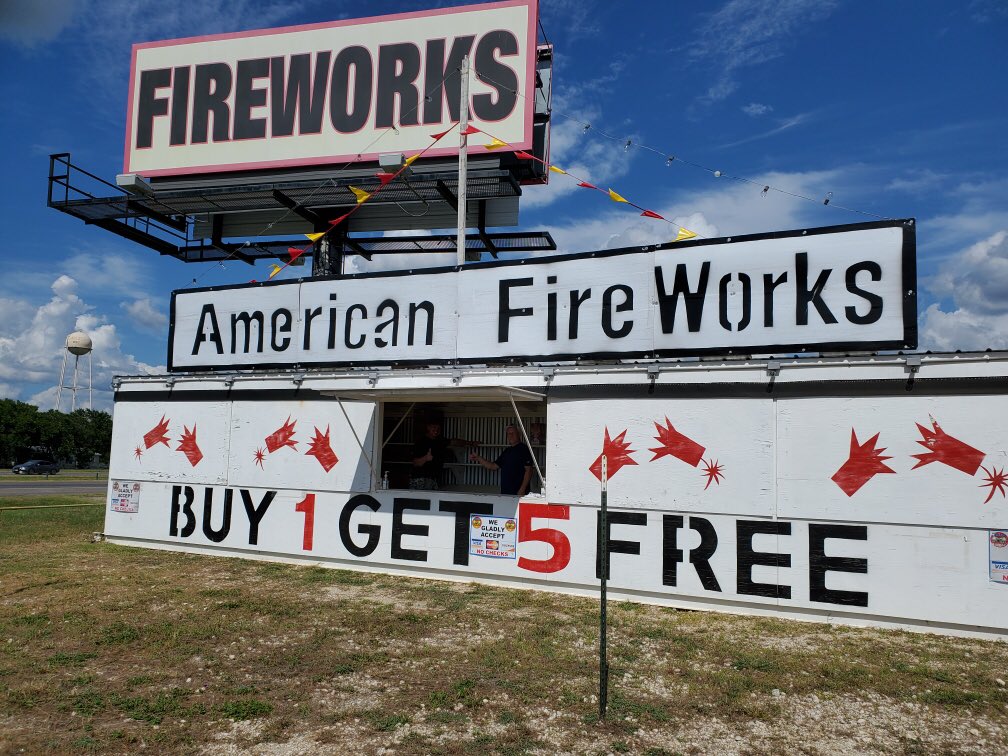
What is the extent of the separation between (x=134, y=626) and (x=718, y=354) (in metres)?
7.47

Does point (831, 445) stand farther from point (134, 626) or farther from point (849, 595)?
point (134, 626)

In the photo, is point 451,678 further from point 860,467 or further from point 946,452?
point 946,452

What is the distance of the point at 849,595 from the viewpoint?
25.4 ft

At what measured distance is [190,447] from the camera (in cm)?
1196

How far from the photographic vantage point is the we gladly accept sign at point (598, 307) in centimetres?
827

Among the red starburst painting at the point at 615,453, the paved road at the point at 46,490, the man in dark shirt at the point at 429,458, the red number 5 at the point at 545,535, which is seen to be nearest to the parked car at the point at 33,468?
the paved road at the point at 46,490

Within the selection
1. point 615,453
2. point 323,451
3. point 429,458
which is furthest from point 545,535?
point 323,451

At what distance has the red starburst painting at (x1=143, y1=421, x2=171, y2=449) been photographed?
12.2 meters

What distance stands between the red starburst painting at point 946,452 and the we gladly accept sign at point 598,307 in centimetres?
115

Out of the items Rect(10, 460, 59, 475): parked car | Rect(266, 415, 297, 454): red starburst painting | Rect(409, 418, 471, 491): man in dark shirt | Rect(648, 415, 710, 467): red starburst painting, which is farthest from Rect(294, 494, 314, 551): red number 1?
Rect(10, 460, 59, 475): parked car

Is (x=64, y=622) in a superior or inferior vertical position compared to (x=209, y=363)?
inferior

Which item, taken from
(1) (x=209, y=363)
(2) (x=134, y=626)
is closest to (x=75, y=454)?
(1) (x=209, y=363)

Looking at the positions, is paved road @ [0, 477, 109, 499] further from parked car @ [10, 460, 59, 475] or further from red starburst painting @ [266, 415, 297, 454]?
parked car @ [10, 460, 59, 475]

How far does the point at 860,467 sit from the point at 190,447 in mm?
10430
